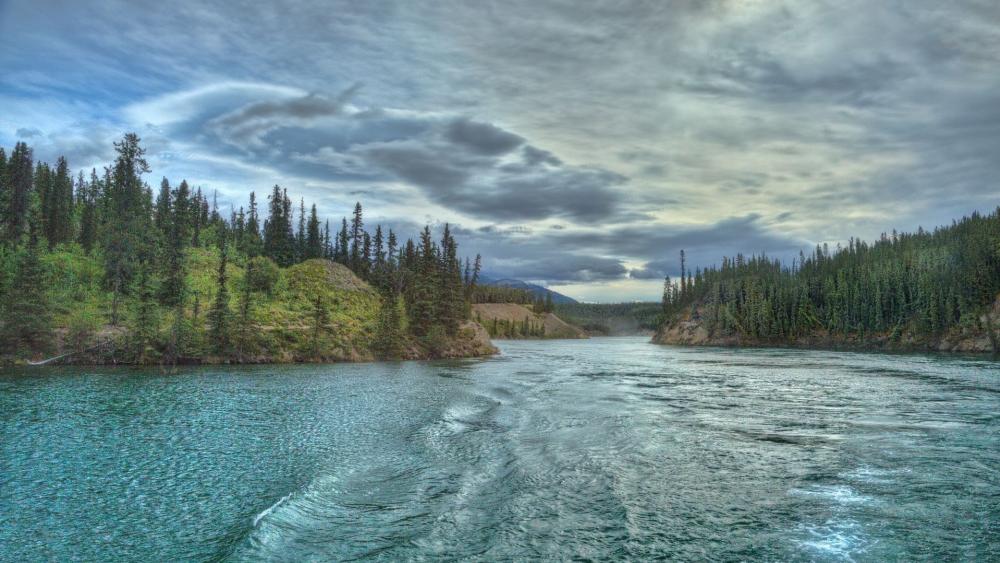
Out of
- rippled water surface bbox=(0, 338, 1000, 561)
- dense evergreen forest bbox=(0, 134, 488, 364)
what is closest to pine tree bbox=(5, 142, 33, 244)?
dense evergreen forest bbox=(0, 134, 488, 364)

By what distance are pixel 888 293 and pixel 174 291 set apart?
170 m

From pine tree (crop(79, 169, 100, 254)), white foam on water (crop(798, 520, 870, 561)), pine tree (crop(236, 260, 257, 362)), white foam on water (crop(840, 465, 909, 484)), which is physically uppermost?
pine tree (crop(79, 169, 100, 254))

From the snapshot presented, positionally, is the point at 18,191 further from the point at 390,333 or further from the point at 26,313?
the point at 390,333

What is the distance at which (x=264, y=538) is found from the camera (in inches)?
510

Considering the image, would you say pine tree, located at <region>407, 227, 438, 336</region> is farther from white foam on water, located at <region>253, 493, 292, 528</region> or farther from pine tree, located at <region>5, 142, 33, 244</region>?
white foam on water, located at <region>253, 493, 292, 528</region>

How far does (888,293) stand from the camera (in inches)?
5679

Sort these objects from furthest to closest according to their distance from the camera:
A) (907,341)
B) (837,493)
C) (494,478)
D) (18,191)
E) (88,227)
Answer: (907,341)
(88,227)
(18,191)
(494,478)
(837,493)

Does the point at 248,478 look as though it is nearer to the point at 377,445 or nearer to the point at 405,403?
the point at 377,445

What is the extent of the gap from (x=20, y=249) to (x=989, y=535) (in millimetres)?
107867

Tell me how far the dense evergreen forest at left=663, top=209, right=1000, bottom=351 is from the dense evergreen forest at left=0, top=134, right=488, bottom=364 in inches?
4577

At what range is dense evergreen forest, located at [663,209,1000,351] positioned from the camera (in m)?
122

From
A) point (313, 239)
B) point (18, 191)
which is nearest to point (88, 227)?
point (18, 191)

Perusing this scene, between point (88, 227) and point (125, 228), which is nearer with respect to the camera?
point (125, 228)

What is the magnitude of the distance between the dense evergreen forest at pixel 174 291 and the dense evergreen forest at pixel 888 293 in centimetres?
11625
